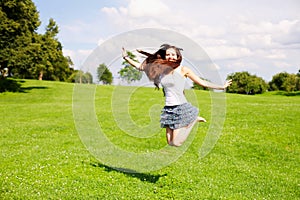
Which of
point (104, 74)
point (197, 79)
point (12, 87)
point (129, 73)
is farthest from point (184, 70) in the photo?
point (12, 87)

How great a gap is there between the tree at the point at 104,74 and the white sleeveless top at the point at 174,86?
50.3 inches

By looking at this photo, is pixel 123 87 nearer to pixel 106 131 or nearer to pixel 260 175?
pixel 260 175

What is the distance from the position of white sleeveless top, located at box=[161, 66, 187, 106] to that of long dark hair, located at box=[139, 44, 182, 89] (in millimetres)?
107

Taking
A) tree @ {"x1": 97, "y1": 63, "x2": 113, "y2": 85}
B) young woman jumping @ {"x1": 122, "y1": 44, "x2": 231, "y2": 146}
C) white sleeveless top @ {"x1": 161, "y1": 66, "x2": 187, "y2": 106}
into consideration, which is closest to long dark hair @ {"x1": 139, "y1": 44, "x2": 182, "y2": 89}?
young woman jumping @ {"x1": 122, "y1": 44, "x2": 231, "y2": 146}

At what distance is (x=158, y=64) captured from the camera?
6238 mm

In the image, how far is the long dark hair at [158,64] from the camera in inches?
240

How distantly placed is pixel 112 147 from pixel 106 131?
404 centimetres

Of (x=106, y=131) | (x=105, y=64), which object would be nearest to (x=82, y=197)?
(x=105, y=64)

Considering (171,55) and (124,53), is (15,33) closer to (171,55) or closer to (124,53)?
(124,53)

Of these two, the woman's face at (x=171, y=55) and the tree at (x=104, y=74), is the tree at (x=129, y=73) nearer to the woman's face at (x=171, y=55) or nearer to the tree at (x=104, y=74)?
the tree at (x=104, y=74)

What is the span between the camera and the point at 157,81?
6.32 m

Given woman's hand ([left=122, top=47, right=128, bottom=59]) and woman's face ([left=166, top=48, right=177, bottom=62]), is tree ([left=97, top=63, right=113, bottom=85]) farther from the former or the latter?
woman's face ([left=166, top=48, right=177, bottom=62])

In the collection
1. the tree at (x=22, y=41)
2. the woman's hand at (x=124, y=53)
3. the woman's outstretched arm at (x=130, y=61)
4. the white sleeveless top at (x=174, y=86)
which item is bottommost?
the white sleeveless top at (x=174, y=86)

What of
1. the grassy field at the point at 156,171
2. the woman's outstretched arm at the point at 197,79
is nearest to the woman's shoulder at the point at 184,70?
the woman's outstretched arm at the point at 197,79
